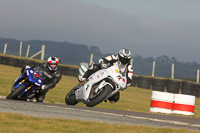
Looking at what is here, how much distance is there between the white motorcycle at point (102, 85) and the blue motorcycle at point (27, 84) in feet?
4.18

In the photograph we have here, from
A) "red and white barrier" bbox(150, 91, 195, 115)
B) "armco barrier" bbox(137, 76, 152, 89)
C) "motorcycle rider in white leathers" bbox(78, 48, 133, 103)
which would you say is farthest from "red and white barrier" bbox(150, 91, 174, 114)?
"armco barrier" bbox(137, 76, 152, 89)

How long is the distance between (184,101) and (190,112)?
420mm

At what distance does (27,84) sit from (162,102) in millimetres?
5275

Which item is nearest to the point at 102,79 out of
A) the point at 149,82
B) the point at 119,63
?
the point at 119,63

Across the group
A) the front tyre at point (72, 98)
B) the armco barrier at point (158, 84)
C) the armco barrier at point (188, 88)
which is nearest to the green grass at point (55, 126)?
the front tyre at point (72, 98)

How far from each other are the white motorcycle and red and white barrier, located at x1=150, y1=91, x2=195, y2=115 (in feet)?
12.1

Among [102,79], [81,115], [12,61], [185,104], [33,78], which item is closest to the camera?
[81,115]

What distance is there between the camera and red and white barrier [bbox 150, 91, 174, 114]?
15.3 meters

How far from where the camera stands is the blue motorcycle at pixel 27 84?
1196cm

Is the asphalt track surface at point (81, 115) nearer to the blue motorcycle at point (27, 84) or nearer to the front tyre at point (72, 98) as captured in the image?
the blue motorcycle at point (27, 84)

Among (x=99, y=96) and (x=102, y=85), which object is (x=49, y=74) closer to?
(x=102, y=85)

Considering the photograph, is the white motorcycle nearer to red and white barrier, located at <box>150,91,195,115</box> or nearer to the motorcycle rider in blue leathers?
the motorcycle rider in blue leathers

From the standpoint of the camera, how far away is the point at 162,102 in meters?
15.4

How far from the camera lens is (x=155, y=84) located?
3180 cm
